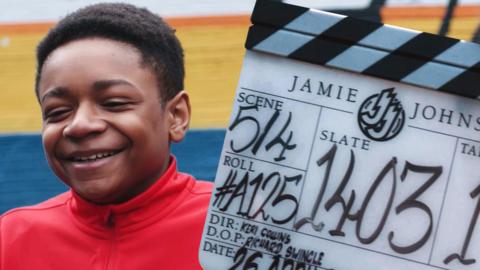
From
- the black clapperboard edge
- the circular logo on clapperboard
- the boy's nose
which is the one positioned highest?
the black clapperboard edge

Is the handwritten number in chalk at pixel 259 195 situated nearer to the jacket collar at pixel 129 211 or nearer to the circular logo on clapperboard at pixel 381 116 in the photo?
the circular logo on clapperboard at pixel 381 116

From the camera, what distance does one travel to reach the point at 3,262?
1800mm

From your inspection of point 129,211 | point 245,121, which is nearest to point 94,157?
point 129,211

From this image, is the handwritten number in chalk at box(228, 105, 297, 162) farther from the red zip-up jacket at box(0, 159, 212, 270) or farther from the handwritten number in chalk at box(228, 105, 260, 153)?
the red zip-up jacket at box(0, 159, 212, 270)

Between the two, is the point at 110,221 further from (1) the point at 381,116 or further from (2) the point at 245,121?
(1) the point at 381,116

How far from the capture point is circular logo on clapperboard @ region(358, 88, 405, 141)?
151 cm

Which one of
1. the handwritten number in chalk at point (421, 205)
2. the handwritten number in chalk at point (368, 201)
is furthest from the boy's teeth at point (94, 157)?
the handwritten number in chalk at point (421, 205)

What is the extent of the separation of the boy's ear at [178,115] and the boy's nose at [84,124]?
A: 168 mm

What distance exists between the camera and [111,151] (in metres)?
1.69

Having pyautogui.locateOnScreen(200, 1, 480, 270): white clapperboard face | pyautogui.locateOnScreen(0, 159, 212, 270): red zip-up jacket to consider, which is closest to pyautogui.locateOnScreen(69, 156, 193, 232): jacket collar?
pyautogui.locateOnScreen(0, 159, 212, 270): red zip-up jacket

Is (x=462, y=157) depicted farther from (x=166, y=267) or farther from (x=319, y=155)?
(x=166, y=267)

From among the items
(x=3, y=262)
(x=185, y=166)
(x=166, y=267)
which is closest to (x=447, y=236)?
(x=166, y=267)

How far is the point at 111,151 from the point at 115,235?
7.5 inches

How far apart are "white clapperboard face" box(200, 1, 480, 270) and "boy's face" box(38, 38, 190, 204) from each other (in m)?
0.24
